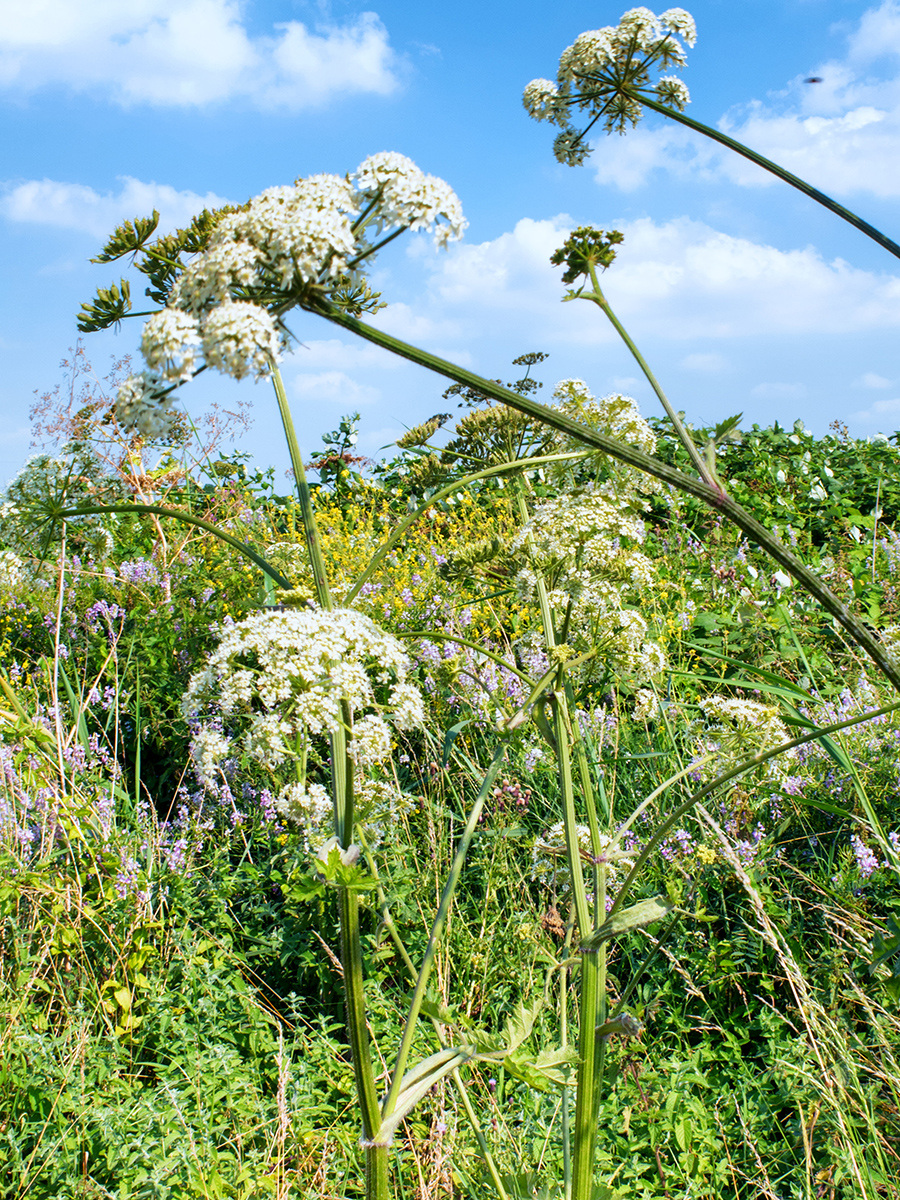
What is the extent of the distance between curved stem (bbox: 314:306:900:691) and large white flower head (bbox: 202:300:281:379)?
117 millimetres

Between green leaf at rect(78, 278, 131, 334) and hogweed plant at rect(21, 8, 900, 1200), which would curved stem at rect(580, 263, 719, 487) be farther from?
green leaf at rect(78, 278, 131, 334)

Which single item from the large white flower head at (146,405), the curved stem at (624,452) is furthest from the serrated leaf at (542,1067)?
the large white flower head at (146,405)

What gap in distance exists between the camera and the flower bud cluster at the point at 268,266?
4.63 feet

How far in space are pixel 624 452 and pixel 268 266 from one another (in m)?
0.71

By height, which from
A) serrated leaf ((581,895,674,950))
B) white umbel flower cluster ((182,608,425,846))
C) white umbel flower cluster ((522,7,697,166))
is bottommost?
serrated leaf ((581,895,674,950))

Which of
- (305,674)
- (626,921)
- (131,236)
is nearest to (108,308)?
(131,236)

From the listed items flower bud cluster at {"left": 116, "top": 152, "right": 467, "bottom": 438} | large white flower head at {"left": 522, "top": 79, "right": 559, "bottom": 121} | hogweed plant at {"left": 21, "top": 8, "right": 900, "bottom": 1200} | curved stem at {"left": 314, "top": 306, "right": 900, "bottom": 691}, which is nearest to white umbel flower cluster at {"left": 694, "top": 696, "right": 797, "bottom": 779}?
hogweed plant at {"left": 21, "top": 8, "right": 900, "bottom": 1200}

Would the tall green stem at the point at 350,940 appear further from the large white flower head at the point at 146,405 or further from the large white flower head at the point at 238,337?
the large white flower head at the point at 146,405

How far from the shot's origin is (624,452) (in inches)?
48.6

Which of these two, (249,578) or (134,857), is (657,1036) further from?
(249,578)

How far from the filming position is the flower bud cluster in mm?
1412

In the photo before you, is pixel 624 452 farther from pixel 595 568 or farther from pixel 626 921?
pixel 595 568

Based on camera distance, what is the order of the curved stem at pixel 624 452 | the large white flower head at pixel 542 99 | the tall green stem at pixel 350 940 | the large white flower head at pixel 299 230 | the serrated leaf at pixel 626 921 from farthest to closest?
the large white flower head at pixel 542 99, the serrated leaf at pixel 626 921, the tall green stem at pixel 350 940, the large white flower head at pixel 299 230, the curved stem at pixel 624 452

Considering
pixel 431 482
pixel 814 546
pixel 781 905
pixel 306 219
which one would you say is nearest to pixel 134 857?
pixel 431 482
